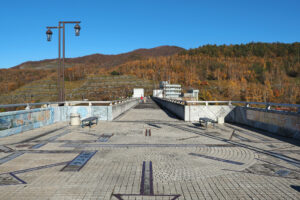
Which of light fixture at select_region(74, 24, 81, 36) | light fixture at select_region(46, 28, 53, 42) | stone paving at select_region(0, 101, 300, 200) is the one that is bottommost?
stone paving at select_region(0, 101, 300, 200)

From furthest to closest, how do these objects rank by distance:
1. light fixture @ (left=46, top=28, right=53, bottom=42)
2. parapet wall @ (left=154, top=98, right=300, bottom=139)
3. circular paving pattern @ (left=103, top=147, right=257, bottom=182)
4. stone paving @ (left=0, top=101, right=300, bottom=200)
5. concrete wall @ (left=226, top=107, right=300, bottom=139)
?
1. light fixture @ (left=46, top=28, right=53, bottom=42)
2. parapet wall @ (left=154, top=98, right=300, bottom=139)
3. concrete wall @ (left=226, top=107, right=300, bottom=139)
4. circular paving pattern @ (left=103, top=147, right=257, bottom=182)
5. stone paving @ (left=0, top=101, right=300, bottom=200)

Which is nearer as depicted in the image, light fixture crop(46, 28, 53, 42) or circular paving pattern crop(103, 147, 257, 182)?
circular paving pattern crop(103, 147, 257, 182)

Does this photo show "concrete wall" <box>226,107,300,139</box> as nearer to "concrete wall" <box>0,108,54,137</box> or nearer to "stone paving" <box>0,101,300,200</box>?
"stone paving" <box>0,101,300,200</box>

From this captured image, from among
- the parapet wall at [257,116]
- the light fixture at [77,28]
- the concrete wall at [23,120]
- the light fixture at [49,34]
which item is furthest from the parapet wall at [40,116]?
the parapet wall at [257,116]

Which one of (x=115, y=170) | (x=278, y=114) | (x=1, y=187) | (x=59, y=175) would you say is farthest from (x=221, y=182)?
(x=278, y=114)

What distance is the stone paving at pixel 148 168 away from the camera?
14.0 feet

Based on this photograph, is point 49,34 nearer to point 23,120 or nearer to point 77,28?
point 77,28

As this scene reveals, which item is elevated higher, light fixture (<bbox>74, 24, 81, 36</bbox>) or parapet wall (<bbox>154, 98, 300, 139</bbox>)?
light fixture (<bbox>74, 24, 81, 36</bbox>)

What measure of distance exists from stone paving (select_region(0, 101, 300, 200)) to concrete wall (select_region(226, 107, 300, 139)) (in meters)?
0.90

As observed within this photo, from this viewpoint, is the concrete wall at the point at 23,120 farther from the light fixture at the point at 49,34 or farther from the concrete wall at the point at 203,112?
the concrete wall at the point at 203,112

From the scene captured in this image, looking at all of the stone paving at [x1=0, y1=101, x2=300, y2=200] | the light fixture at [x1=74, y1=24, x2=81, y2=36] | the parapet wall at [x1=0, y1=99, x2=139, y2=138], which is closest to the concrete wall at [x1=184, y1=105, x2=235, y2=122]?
the parapet wall at [x1=0, y1=99, x2=139, y2=138]

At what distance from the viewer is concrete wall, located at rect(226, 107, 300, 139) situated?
9686 millimetres

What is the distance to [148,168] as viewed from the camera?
5645 mm

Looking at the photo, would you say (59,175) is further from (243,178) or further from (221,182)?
(243,178)
